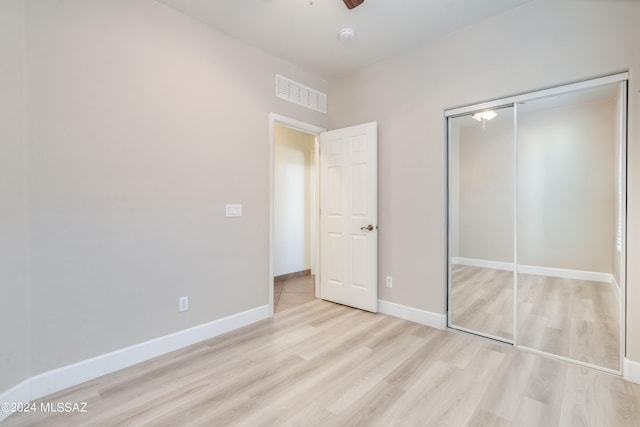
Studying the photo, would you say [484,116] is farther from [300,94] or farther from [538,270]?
[300,94]

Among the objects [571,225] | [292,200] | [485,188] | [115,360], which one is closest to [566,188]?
[571,225]

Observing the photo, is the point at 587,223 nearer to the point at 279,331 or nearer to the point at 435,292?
the point at 435,292

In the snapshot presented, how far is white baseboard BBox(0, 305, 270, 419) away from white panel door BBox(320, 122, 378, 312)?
Answer: 1263 millimetres

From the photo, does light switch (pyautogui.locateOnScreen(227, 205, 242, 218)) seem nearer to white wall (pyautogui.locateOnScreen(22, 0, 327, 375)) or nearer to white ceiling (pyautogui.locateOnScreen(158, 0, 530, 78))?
white wall (pyautogui.locateOnScreen(22, 0, 327, 375))

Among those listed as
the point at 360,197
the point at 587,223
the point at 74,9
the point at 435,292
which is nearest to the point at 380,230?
the point at 360,197

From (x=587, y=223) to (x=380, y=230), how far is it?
75.7 inches

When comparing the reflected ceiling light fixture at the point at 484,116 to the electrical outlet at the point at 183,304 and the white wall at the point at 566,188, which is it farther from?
the electrical outlet at the point at 183,304

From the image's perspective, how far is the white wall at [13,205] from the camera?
166 centimetres

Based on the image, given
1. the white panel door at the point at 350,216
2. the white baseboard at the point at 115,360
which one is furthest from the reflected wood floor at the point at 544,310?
the white baseboard at the point at 115,360

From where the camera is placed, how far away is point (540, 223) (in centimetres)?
281

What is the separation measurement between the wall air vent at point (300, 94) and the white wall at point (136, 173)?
0.84 ft

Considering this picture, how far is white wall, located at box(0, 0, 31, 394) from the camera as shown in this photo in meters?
1.66

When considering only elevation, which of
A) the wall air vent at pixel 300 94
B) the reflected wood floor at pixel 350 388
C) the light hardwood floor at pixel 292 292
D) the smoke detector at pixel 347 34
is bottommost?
the reflected wood floor at pixel 350 388

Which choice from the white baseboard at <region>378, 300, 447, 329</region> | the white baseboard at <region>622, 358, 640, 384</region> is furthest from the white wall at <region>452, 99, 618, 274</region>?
the white baseboard at <region>622, 358, 640, 384</region>
